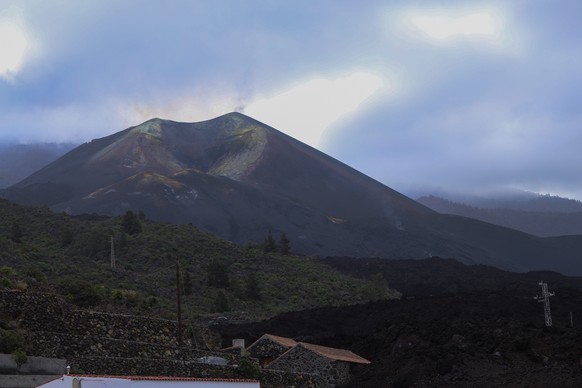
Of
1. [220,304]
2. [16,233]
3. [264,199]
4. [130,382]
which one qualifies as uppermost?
[264,199]

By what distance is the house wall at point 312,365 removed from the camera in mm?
38469

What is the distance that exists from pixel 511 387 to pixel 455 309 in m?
28.2

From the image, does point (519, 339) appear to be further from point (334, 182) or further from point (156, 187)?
point (334, 182)

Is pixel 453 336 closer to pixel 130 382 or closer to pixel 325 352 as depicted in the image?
pixel 325 352

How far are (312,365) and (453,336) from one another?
9.63m

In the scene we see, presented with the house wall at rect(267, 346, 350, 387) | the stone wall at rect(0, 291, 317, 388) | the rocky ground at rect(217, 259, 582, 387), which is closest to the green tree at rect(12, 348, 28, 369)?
the stone wall at rect(0, 291, 317, 388)

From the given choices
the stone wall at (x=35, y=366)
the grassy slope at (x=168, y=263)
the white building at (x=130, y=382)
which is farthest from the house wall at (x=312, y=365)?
the stone wall at (x=35, y=366)

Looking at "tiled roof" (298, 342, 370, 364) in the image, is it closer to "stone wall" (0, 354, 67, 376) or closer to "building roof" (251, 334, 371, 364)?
"building roof" (251, 334, 371, 364)

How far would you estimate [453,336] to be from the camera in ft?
149

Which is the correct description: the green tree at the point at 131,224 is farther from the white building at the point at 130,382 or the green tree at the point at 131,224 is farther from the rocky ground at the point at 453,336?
the white building at the point at 130,382

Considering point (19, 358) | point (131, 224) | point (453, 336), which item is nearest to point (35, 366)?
point (19, 358)

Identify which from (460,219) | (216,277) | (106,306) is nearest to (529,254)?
(460,219)

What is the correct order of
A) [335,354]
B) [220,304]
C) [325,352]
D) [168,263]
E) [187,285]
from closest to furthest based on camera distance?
[325,352], [335,354], [220,304], [187,285], [168,263]

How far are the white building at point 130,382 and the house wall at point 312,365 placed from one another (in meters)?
14.4
